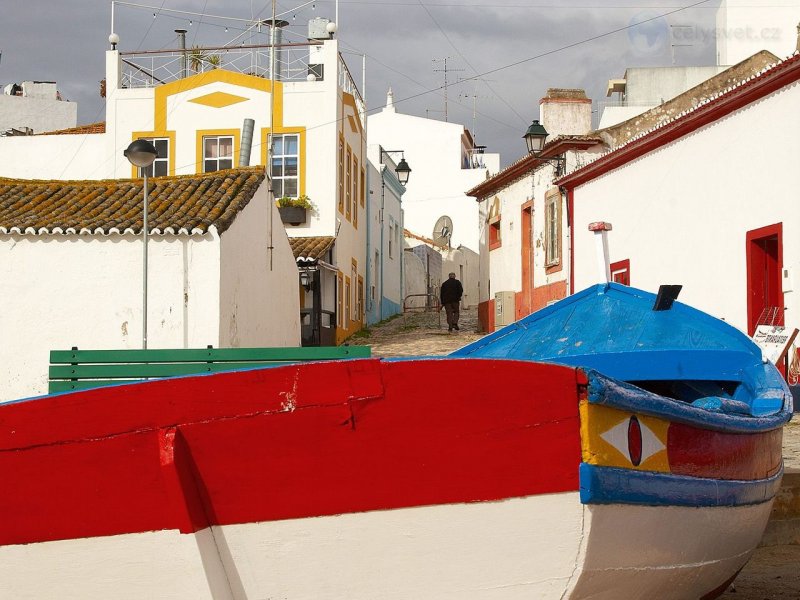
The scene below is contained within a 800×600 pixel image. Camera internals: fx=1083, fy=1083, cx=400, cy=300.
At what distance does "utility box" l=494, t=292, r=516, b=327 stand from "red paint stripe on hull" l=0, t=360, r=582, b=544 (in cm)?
2138

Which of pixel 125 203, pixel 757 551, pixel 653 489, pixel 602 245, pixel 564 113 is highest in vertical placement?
pixel 564 113

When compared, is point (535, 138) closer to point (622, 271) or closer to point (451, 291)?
point (622, 271)

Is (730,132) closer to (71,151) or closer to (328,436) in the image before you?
(328,436)

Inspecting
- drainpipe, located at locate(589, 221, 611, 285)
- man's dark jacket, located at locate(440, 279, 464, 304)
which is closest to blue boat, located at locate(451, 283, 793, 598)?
drainpipe, located at locate(589, 221, 611, 285)

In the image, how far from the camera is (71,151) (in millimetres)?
26781

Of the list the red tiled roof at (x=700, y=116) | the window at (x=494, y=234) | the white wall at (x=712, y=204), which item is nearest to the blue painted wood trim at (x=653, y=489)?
the white wall at (x=712, y=204)

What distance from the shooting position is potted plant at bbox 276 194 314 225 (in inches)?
960

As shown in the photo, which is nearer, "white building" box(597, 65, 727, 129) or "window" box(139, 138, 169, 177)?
"window" box(139, 138, 169, 177)

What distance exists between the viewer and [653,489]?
12.9 feet

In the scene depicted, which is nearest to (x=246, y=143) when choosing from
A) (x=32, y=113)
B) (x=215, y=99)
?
(x=215, y=99)

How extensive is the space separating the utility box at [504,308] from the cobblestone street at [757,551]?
707 millimetres

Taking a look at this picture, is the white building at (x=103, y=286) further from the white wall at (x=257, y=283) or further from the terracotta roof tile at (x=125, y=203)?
the white wall at (x=257, y=283)

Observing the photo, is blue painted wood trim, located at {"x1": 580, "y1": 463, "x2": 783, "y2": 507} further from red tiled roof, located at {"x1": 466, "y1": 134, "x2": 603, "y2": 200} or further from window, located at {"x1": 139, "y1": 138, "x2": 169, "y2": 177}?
window, located at {"x1": 139, "y1": 138, "x2": 169, "y2": 177}

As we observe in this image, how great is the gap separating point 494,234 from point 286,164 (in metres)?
5.93
